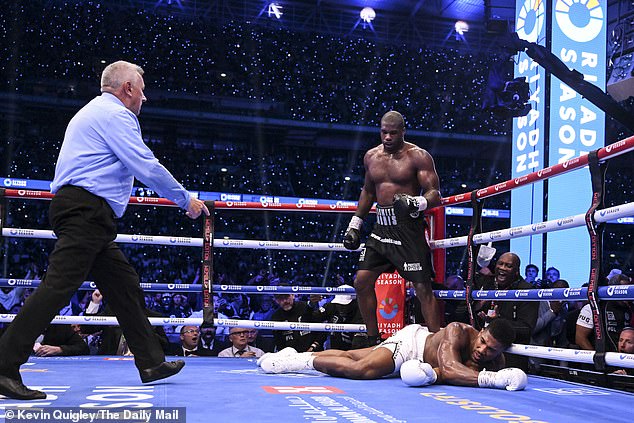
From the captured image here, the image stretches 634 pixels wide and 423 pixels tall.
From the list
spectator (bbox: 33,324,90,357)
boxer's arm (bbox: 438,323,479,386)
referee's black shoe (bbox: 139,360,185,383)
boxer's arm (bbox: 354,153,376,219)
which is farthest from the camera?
boxer's arm (bbox: 354,153,376,219)

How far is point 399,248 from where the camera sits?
302 centimetres

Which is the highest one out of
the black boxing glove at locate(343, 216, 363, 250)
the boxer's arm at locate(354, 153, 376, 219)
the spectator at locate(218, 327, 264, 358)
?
the boxer's arm at locate(354, 153, 376, 219)

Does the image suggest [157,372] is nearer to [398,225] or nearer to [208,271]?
[208,271]

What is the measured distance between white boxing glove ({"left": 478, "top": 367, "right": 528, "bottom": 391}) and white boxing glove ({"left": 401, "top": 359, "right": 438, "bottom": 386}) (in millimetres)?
193

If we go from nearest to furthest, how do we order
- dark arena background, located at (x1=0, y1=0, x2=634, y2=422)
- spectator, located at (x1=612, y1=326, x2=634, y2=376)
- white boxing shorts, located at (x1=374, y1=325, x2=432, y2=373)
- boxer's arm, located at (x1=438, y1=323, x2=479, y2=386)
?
boxer's arm, located at (x1=438, y1=323, x2=479, y2=386), white boxing shorts, located at (x1=374, y1=325, x2=432, y2=373), spectator, located at (x1=612, y1=326, x2=634, y2=376), dark arena background, located at (x1=0, y1=0, x2=634, y2=422)

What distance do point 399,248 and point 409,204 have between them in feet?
0.81

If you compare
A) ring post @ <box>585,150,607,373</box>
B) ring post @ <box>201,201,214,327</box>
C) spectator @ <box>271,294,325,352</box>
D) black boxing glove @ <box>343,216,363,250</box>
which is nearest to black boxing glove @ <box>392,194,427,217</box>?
black boxing glove @ <box>343,216,363,250</box>

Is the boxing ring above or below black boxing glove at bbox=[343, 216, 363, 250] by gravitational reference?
below

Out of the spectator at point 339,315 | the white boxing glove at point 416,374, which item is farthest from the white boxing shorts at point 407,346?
the spectator at point 339,315

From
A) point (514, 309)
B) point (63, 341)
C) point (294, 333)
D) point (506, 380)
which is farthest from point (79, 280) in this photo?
point (294, 333)

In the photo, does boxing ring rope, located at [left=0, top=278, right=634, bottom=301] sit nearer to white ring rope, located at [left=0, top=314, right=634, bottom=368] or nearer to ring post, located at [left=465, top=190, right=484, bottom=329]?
ring post, located at [left=465, top=190, right=484, bottom=329]

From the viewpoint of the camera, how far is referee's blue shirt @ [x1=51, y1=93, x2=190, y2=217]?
1960mm

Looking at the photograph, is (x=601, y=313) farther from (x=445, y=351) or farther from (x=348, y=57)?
(x=348, y=57)

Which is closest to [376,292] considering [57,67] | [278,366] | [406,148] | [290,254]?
[406,148]
